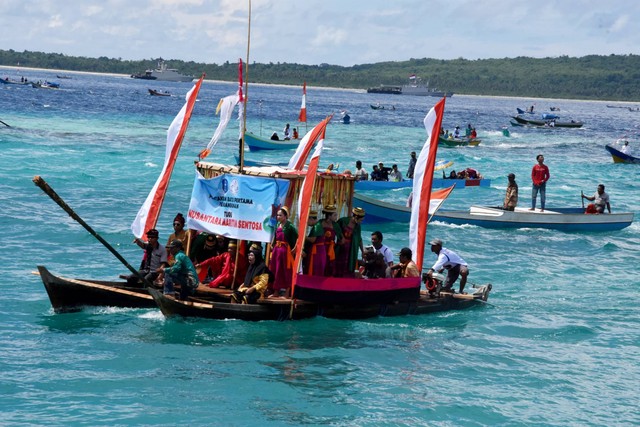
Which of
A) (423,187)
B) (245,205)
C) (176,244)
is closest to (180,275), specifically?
(176,244)

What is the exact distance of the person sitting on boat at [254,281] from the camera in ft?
57.5

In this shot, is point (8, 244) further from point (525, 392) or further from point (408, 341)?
point (525, 392)

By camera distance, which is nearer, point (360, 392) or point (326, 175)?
point (360, 392)

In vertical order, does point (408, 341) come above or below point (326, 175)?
below

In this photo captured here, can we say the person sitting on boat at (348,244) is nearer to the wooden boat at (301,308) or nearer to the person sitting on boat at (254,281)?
the wooden boat at (301,308)

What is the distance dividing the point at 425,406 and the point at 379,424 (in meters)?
1.03

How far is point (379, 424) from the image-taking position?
14.3m

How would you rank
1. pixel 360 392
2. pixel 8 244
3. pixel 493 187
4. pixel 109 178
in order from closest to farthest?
pixel 360 392 < pixel 8 244 < pixel 109 178 < pixel 493 187

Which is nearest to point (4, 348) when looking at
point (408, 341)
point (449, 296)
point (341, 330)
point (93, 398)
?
point (93, 398)

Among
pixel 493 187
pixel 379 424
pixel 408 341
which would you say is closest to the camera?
pixel 379 424

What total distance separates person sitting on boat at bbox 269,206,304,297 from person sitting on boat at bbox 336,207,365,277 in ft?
3.51

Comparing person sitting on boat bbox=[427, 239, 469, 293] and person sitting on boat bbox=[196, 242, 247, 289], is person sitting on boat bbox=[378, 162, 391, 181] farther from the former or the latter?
person sitting on boat bbox=[196, 242, 247, 289]

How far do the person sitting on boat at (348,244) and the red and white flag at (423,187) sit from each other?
111cm

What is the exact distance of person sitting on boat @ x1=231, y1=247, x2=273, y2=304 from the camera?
17516 mm
